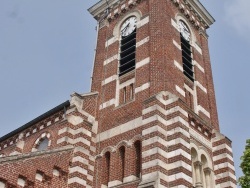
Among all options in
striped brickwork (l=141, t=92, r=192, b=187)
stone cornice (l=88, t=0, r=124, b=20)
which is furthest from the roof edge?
stone cornice (l=88, t=0, r=124, b=20)

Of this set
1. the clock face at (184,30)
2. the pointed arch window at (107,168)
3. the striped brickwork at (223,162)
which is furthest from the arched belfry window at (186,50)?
the pointed arch window at (107,168)

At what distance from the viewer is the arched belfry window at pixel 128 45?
78.2ft

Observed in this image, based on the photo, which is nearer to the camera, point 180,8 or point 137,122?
point 137,122

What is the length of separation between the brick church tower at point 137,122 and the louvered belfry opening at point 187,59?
0.06m

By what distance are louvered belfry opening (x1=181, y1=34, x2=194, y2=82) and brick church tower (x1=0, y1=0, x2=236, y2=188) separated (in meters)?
0.06

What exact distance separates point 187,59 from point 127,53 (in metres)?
3.57

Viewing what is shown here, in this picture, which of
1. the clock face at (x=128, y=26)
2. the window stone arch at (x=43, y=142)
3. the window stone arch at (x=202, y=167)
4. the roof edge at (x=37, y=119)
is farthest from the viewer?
the clock face at (x=128, y=26)

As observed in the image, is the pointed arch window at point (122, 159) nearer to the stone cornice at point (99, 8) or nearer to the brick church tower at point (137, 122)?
the brick church tower at point (137, 122)

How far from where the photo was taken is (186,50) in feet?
83.4

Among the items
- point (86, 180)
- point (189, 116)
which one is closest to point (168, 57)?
point (189, 116)

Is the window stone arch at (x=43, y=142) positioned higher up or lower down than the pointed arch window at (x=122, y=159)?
higher up

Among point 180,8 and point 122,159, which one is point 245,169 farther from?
point 180,8

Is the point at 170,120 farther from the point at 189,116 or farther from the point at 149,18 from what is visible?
the point at 149,18

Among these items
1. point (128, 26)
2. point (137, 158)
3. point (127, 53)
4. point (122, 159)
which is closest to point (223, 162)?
point (137, 158)
